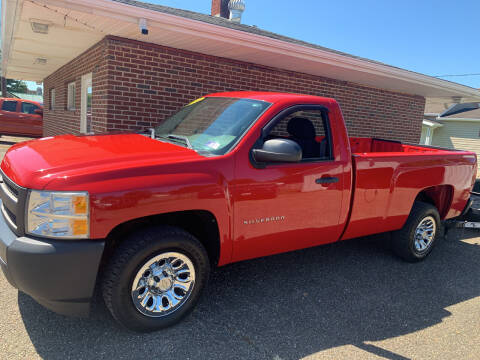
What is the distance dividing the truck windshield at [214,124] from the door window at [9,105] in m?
13.4

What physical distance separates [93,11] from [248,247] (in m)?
3.61

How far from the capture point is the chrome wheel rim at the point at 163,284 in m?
2.89

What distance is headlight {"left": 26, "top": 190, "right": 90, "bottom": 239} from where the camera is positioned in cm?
249


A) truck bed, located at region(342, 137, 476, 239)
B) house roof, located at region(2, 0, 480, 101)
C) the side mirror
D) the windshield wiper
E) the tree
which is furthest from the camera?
the tree

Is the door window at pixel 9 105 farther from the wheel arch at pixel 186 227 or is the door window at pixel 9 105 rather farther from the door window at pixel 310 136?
the wheel arch at pixel 186 227

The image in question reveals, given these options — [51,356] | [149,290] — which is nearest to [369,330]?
[149,290]

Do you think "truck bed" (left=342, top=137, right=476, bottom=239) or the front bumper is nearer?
the front bumper

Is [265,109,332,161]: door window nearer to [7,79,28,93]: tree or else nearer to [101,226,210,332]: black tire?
[101,226,210,332]: black tire

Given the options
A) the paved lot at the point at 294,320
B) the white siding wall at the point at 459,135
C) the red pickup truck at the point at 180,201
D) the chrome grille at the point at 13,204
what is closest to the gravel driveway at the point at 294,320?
the paved lot at the point at 294,320

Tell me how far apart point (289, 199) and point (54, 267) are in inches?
77.7

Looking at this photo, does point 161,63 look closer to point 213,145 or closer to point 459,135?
point 213,145

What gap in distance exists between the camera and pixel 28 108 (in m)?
15.1

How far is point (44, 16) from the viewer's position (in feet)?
17.4

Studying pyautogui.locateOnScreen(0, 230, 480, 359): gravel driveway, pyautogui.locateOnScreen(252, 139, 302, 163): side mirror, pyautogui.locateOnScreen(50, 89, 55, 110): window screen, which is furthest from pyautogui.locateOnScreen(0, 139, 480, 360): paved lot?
pyautogui.locateOnScreen(50, 89, 55, 110): window screen
